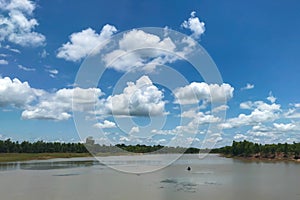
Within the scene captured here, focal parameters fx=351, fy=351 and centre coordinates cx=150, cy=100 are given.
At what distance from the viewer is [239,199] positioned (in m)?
17.8

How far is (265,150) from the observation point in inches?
2835

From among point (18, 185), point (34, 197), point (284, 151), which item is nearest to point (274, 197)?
point (34, 197)

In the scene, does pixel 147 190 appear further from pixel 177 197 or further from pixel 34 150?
pixel 34 150

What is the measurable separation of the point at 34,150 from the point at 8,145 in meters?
7.39

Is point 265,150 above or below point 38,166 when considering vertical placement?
above

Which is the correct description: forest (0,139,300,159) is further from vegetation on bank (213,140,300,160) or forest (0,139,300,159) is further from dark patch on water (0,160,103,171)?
dark patch on water (0,160,103,171)

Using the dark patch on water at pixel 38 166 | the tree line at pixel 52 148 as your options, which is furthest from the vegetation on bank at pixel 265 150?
the dark patch on water at pixel 38 166

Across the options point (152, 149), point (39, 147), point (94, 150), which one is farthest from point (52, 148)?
point (152, 149)

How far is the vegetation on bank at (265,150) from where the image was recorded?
6425cm

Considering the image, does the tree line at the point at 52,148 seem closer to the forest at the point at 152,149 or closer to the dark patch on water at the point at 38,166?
the forest at the point at 152,149

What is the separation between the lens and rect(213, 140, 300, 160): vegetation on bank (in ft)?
211

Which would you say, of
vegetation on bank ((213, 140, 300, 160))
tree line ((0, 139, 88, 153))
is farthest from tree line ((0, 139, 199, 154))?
vegetation on bank ((213, 140, 300, 160))

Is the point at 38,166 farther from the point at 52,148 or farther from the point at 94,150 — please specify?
the point at 52,148

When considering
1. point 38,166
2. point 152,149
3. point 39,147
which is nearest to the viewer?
point 38,166
